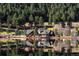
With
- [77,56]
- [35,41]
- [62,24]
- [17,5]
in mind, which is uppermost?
[17,5]

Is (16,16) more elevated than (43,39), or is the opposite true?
(16,16)

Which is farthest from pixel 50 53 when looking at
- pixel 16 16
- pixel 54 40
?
pixel 16 16

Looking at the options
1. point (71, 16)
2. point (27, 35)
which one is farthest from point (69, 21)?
point (27, 35)

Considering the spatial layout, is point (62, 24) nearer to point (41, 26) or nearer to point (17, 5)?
point (41, 26)

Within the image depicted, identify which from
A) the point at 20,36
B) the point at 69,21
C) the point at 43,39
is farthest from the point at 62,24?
the point at 20,36

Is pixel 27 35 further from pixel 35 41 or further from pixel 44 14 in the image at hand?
pixel 44 14

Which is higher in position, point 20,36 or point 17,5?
point 17,5
